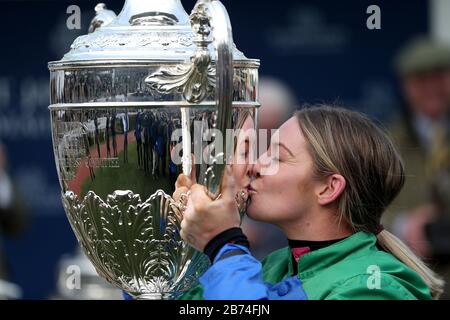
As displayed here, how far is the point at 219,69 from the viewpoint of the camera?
1471 mm

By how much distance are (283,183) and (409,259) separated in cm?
25

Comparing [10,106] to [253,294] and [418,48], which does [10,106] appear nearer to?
[418,48]

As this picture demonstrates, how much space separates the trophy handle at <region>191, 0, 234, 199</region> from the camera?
147 centimetres

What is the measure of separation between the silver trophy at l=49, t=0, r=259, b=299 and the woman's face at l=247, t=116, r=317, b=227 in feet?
0.25

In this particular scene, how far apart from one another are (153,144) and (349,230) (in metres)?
0.35

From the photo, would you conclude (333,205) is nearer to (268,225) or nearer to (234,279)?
(234,279)

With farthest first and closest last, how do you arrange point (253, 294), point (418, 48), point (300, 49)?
point (300, 49)
point (418, 48)
point (253, 294)

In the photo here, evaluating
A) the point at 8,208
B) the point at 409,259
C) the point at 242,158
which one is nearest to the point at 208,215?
the point at 242,158

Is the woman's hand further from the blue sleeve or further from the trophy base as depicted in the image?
the trophy base

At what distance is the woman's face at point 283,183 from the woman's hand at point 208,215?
13 cm

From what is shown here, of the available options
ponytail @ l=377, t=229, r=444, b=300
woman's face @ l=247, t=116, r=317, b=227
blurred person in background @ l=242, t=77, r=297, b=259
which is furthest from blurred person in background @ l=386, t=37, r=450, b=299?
woman's face @ l=247, t=116, r=317, b=227

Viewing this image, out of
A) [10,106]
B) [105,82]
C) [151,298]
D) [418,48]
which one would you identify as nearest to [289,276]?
[151,298]

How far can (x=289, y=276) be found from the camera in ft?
5.61

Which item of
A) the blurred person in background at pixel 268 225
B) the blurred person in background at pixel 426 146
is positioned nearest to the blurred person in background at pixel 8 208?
the blurred person in background at pixel 268 225
